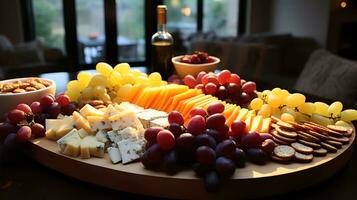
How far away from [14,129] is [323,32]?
5310 millimetres

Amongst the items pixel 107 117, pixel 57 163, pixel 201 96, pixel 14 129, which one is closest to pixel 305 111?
pixel 201 96

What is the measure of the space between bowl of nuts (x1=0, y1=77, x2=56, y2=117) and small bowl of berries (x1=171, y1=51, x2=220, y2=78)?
570mm

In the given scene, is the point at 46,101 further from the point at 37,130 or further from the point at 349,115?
the point at 349,115

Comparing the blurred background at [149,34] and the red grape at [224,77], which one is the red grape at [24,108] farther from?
the blurred background at [149,34]

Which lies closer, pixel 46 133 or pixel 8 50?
pixel 46 133

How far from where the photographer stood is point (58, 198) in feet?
2.92

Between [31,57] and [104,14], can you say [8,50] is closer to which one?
[31,57]

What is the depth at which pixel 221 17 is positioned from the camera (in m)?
6.74

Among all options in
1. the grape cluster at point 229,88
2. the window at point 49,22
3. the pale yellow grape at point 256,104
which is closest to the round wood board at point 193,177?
the pale yellow grape at point 256,104

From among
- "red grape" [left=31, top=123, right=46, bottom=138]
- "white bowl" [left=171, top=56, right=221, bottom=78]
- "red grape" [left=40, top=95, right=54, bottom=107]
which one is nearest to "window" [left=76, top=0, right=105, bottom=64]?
"white bowl" [left=171, top=56, right=221, bottom=78]

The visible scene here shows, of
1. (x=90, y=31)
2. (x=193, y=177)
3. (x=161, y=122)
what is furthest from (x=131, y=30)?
(x=193, y=177)

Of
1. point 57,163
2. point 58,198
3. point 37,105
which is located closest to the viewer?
point 58,198

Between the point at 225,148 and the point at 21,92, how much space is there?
713mm

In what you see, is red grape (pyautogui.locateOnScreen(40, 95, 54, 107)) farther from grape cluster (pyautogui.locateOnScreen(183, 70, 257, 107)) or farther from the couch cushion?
the couch cushion
